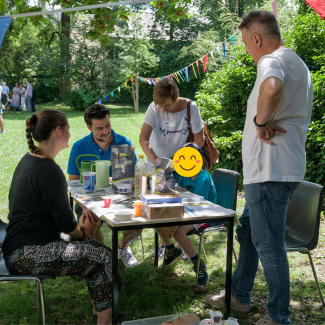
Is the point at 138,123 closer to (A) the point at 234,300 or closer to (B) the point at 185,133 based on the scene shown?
(B) the point at 185,133

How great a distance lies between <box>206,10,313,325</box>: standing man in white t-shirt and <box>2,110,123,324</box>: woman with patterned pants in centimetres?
92

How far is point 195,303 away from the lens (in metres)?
2.58

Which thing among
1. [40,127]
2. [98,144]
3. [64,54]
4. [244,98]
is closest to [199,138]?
[98,144]

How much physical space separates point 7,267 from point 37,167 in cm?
56

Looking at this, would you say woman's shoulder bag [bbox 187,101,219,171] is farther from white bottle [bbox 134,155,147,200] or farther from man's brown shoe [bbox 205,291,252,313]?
man's brown shoe [bbox 205,291,252,313]

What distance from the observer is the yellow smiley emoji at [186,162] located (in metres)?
2.24

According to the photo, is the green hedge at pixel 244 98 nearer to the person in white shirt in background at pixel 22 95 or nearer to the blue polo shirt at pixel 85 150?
the blue polo shirt at pixel 85 150

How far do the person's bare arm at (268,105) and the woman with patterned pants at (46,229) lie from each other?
3.64 feet

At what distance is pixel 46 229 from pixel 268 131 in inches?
52.3

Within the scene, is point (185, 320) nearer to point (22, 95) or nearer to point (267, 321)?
point (267, 321)

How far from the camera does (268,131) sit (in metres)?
1.91

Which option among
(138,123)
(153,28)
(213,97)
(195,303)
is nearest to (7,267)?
(195,303)

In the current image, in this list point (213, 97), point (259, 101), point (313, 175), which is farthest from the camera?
point (213, 97)

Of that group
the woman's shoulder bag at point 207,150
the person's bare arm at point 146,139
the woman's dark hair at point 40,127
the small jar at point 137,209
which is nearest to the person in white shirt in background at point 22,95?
the person's bare arm at point 146,139
